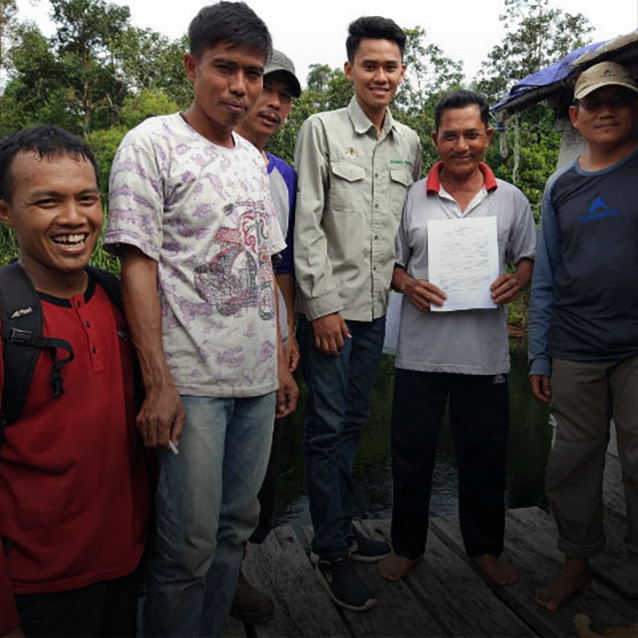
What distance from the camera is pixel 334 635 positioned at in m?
1.99

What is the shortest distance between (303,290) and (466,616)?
1.20 m

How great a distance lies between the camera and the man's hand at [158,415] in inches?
56.1

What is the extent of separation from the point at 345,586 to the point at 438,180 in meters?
1.47

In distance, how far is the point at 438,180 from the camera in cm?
233

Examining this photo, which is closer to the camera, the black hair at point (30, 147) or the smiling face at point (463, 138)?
the black hair at point (30, 147)

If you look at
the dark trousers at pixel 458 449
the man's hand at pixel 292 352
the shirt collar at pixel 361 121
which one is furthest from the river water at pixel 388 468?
the shirt collar at pixel 361 121

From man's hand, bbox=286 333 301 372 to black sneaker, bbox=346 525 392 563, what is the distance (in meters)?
0.78

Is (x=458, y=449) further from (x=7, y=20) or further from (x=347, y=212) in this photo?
(x=7, y=20)

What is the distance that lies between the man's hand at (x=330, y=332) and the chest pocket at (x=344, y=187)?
0.40 m

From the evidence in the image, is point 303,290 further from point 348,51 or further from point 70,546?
point 70,546

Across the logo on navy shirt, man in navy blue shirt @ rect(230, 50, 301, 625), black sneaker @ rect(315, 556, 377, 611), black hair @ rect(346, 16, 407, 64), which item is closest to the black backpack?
man in navy blue shirt @ rect(230, 50, 301, 625)

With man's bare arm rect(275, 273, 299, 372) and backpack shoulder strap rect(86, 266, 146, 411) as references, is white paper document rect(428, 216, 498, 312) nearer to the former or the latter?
man's bare arm rect(275, 273, 299, 372)

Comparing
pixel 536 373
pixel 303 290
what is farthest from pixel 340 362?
pixel 536 373

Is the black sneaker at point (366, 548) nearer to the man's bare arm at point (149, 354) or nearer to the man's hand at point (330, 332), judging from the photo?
the man's hand at point (330, 332)
